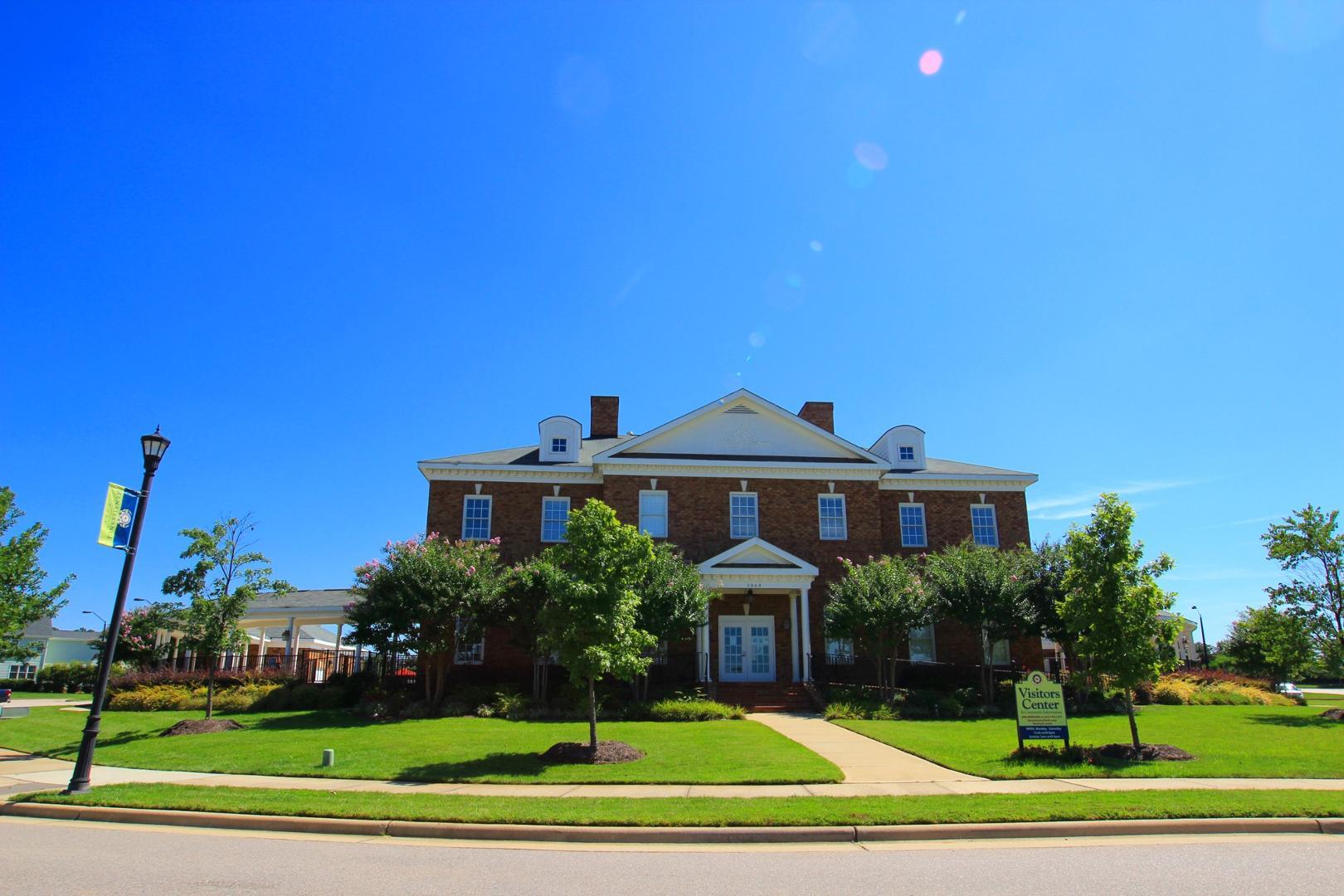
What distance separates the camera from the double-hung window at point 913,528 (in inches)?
1155

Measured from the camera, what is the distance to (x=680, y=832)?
8.59m

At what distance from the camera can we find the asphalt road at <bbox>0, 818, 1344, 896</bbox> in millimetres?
6723

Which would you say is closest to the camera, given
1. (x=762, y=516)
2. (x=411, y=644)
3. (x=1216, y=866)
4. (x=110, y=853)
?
(x=1216, y=866)

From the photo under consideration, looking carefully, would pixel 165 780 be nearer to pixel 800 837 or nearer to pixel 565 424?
A: pixel 800 837

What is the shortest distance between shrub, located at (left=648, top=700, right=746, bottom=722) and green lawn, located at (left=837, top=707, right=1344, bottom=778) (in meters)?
2.93

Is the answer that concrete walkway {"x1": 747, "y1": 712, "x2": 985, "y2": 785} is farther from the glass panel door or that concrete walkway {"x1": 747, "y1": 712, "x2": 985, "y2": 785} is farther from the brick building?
the brick building

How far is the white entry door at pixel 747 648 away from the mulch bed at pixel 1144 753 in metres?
13.3

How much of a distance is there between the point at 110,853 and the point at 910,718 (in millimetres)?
17349

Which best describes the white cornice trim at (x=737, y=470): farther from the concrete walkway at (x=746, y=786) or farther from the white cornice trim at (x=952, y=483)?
the concrete walkway at (x=746, y=786)

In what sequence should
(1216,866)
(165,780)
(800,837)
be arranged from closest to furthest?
1. (1216,866)
2. (800,837)
3. (165,780)

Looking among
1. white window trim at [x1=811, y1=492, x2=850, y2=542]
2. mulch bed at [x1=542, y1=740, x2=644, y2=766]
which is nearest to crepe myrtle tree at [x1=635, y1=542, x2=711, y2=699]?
white window trim at [x1=811, y1=492, x2=850, y2=542]

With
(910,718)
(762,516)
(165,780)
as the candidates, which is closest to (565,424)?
(762,516)

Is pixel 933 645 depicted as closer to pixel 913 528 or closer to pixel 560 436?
pixel 913 528

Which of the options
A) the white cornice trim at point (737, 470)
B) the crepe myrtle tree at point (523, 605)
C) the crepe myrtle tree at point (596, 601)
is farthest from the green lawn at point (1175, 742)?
the white cornice trim at point (737, 470)
